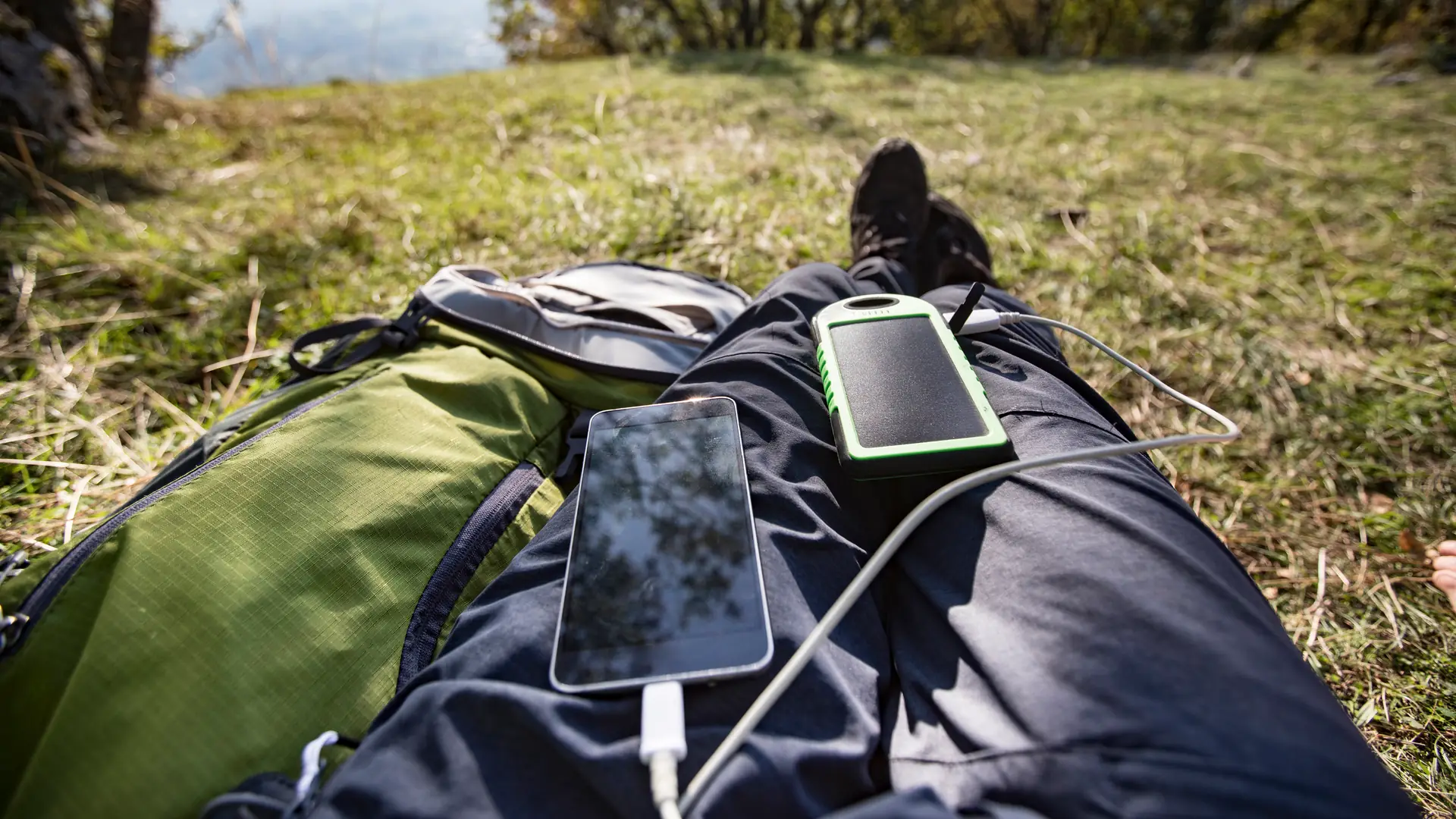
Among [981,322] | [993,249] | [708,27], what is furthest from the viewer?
[708,27]

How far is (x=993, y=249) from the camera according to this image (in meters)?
3.16

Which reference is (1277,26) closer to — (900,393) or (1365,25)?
(1365,25)

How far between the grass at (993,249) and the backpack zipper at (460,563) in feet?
4.24

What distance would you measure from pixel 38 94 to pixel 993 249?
5.58 metres

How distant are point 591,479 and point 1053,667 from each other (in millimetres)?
911

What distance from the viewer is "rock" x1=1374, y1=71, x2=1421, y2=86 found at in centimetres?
611

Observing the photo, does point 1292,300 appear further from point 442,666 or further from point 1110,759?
point 442,666

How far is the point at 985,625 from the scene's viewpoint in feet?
3.39

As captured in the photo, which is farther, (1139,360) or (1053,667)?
(1139,360)

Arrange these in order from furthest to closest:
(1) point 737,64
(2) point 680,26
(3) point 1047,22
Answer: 1. (3) point 1047,22
2. (2) point 680,26
3. (1) point 737,64

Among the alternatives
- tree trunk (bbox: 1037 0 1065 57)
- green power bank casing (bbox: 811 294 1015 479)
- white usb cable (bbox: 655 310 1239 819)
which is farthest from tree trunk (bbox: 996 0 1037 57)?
white usb cable (bbox: 655 310 1239 819)

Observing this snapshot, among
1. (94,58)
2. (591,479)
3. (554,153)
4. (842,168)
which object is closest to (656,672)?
(591,479)

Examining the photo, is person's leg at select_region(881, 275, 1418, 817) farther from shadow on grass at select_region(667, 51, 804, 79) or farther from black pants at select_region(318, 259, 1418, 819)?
shadow on grass at select_region(667, 51, 804, 79)

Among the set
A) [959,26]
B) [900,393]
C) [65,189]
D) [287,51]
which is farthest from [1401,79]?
[959,26]
